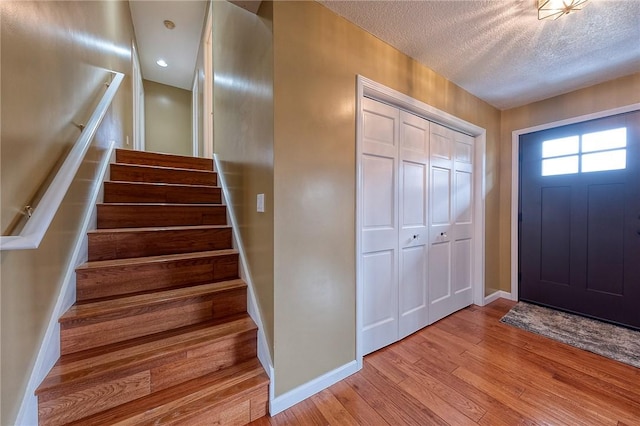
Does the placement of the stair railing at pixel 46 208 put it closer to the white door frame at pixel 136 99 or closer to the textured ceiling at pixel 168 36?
the white door frame at pixel 136 99

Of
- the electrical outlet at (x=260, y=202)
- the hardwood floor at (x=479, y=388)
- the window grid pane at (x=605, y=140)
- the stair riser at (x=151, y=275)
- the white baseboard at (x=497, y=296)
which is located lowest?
the hardwood floor at (x=479, y=388)

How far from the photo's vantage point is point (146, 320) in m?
1.45

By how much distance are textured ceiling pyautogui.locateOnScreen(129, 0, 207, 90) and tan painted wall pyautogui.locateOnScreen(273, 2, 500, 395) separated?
10.2ft

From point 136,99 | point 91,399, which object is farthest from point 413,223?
point 136,99

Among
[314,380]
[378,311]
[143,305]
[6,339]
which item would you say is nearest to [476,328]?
[378,311]

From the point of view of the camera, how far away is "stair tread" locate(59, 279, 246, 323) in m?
1.31

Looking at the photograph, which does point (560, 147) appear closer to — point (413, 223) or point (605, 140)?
point (605, 140)

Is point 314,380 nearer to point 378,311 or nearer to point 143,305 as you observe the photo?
point 378,311

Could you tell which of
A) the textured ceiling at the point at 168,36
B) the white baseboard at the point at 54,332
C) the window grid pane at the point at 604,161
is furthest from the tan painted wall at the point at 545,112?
the textured ceiling at the point at 168,36

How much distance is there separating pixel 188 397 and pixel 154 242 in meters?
1.10

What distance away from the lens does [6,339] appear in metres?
0.88

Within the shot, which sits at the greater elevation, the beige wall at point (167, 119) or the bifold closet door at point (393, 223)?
the beige wall at point (167, 119)

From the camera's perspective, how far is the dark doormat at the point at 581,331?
1.93 metres

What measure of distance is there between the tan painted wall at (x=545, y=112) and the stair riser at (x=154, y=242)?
3.26 meters
